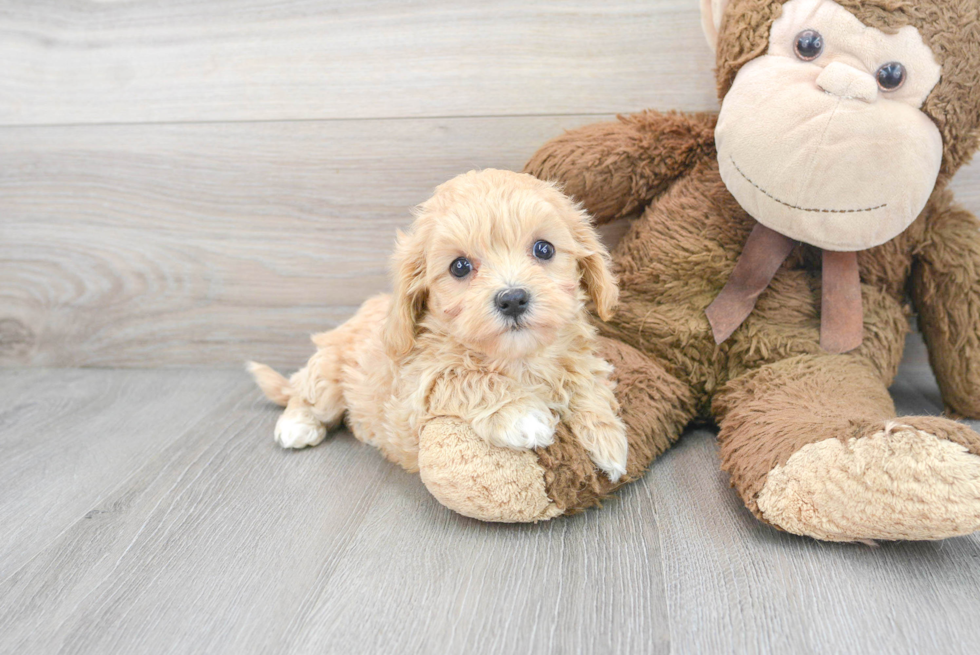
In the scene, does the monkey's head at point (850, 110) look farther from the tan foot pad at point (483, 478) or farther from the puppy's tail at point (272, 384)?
the puppy's tail at point (272, 384)

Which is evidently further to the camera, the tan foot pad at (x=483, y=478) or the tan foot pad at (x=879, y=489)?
the tan foot pad at (x=483, y=478)

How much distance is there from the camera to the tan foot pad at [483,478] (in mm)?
1091

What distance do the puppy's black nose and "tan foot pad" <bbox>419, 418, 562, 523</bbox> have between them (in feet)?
0.73

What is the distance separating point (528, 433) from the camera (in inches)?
42.8

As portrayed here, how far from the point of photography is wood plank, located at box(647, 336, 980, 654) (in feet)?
2.86

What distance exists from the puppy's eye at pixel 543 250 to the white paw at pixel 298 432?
26.8 inches

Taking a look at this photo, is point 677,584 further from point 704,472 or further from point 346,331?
point 346,331

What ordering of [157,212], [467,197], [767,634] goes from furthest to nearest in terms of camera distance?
[157,212] → [467,197] → [767,634]

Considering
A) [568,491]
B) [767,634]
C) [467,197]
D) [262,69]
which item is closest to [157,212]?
[262,69]

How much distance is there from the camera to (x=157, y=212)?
1810mm

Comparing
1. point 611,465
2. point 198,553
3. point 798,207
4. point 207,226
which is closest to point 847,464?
point 611,465

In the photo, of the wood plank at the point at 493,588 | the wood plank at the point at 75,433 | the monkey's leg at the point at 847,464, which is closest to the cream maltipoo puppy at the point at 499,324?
the wood plank at the point at 493,588

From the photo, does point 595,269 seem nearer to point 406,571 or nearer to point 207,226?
point 406,571

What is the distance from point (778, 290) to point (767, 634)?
0.71 m
